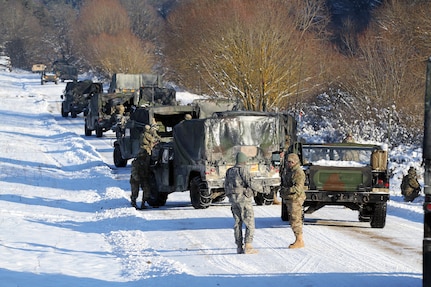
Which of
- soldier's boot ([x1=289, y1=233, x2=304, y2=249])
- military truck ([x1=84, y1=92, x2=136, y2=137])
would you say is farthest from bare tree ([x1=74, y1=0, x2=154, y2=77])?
soldier's boot ([x1=289, y1=233, x2=304, y2=249])

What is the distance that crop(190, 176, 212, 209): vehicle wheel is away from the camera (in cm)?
1877

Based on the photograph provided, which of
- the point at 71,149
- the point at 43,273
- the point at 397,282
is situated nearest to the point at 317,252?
the point at 397,282

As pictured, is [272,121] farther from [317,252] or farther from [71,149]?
[71,149]

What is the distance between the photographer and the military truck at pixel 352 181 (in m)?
16.0

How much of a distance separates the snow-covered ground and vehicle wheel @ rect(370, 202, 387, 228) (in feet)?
0.64

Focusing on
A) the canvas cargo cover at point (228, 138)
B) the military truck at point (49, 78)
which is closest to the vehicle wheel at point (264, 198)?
the canvas cargo cover at point (228, 138)

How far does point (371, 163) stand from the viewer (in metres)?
16.3

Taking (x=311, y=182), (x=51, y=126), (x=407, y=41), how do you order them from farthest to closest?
1. (x=51, y=126)
2. (x=407, y=41)
3. (x=311, y=182)

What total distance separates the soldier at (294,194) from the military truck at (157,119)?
9.50 m

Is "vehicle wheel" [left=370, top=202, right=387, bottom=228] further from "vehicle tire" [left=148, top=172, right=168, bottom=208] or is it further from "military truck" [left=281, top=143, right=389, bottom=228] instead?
"vehicle tire" [left=148, top=172, right=168, bottom=208]

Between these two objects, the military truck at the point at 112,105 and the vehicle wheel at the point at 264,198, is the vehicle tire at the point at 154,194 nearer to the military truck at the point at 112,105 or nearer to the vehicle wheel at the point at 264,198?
the vehicle wheel at the point at 264,198

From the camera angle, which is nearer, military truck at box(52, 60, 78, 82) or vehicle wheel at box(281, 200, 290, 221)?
vehicle wheel at box(281, 200, 290, 221)

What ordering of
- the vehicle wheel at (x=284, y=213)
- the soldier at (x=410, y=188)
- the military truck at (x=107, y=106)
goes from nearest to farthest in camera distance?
the vehicle wheel at (x=284, y=213) < the soldier at (x=410, y=188) < the military truck at (x=107, y=106)

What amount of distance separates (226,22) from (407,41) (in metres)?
9.12
